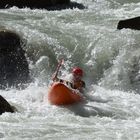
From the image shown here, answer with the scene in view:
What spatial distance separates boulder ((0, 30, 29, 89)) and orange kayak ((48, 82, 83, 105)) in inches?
72.1

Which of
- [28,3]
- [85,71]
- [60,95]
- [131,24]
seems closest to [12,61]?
[85,71]

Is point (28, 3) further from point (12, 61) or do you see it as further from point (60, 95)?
point (60, 95)

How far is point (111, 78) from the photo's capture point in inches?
489

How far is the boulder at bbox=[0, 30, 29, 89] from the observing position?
1233 centimetres

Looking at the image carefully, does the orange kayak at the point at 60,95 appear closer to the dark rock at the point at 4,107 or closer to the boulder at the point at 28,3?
the dark rock at the point at 4,107

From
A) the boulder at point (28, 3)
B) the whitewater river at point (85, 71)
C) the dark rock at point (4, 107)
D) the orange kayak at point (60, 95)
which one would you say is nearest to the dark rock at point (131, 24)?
the whitewater river at point (85, 71)

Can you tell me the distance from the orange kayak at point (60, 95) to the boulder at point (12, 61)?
1.83 m

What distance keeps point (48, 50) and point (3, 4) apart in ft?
19.4

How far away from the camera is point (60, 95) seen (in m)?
10.4

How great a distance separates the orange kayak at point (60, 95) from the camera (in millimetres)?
10375

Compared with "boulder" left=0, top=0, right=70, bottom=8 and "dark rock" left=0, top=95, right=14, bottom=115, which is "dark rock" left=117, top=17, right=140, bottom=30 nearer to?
"boulder" left=0, top=0, right=70, bottom=8

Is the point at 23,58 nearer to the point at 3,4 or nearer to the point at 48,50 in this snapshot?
the point at 48,50

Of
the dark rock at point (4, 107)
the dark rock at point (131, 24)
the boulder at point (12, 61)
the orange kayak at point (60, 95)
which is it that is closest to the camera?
the dark rock at point (4, 107)

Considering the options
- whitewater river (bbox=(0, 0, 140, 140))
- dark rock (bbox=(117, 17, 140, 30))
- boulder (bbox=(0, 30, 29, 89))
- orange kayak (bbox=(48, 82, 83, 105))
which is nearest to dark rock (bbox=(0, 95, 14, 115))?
whitewater river (bbox=(0, 0, 140, 140))
